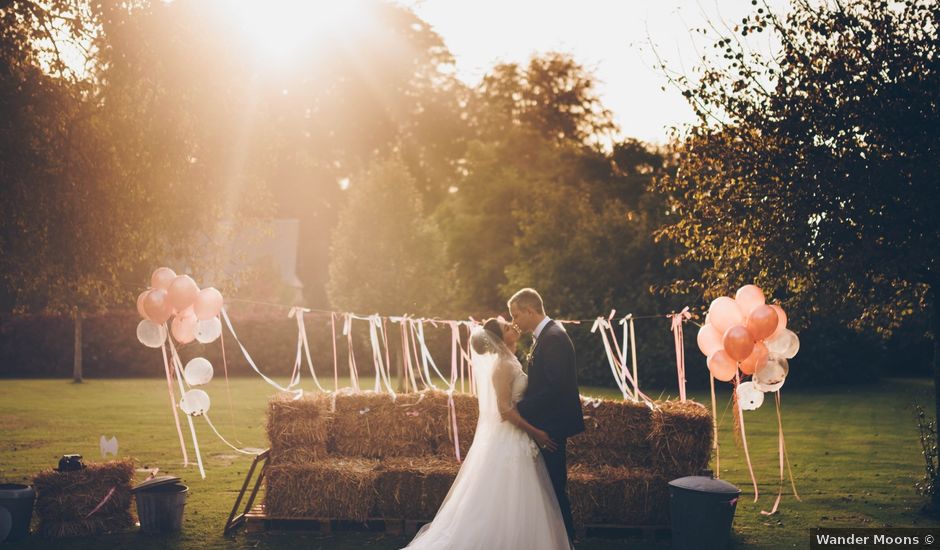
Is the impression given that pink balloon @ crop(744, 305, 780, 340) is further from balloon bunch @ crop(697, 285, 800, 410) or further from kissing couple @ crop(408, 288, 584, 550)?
kissing couple @ crop(408, 288, 584, 550)

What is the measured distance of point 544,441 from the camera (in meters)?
7.30

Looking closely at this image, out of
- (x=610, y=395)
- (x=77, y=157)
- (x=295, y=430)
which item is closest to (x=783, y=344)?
(x=295, y=430)

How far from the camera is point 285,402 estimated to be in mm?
9648

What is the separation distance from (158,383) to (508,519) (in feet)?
76.0

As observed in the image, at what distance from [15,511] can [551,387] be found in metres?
5.30

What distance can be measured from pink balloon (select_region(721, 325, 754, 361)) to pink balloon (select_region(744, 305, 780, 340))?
0.21 feet

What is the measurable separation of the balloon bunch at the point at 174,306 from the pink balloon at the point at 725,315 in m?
5.27

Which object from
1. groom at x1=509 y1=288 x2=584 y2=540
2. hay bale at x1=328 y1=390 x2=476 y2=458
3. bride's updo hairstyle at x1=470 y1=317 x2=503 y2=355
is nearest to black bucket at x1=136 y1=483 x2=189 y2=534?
hay bale at x1=328 y1=390 x2=476 y2=458

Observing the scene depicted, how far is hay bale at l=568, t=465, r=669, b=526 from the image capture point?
9.20m

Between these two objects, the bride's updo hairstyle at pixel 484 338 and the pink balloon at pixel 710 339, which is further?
the pink balloon at pixel 710 339

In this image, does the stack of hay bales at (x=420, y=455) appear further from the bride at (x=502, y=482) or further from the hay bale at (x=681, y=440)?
the bride at (x=502, y=482)

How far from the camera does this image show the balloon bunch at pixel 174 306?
990cm

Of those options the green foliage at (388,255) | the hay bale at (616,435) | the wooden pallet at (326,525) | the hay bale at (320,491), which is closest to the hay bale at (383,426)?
the hay bale at (320,491)

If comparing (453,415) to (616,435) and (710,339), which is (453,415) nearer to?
(616,435)
